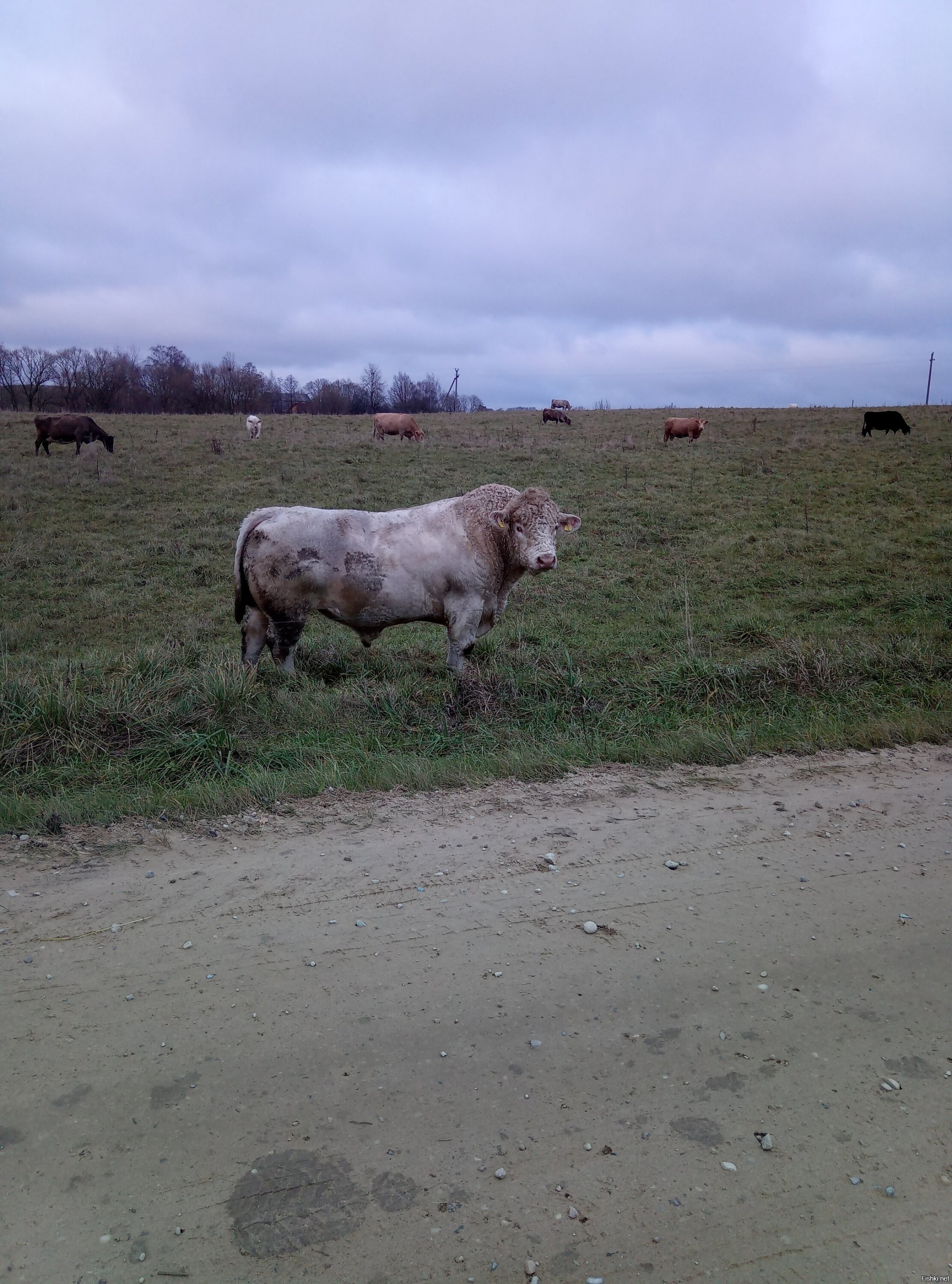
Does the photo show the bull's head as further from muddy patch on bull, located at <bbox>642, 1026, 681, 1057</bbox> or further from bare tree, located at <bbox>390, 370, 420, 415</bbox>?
bare tree, located at <bbox>390, 370, 420, 415</bbox>

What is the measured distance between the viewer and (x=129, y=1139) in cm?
253

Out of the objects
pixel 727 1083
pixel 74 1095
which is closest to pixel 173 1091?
pixel 74 1095

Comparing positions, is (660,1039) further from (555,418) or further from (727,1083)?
(555,418)

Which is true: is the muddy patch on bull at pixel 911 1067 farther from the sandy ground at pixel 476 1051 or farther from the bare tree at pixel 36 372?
the bare tree at pixel 36 372

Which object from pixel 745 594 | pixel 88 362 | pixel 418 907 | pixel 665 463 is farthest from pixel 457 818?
pixel 88 362

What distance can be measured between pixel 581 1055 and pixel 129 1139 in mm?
1418

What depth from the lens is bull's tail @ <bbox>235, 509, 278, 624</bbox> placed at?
7707 millimetres

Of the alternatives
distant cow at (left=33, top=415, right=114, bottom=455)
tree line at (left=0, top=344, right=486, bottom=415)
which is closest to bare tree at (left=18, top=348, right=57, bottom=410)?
tree line at (left=0, top=344, right=486, bottom=415)

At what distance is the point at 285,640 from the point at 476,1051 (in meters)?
5.39

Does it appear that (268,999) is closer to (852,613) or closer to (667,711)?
(667,711)

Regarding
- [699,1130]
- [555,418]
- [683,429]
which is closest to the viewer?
[699,1130]

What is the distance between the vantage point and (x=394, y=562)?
24.9 feet

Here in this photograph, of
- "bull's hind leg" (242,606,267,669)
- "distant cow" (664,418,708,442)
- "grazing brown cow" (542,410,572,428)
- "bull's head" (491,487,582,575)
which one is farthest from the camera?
"grazing brown cow" (542,410,572,428)

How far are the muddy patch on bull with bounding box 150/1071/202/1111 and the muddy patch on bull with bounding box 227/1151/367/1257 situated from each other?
39 centimetres
